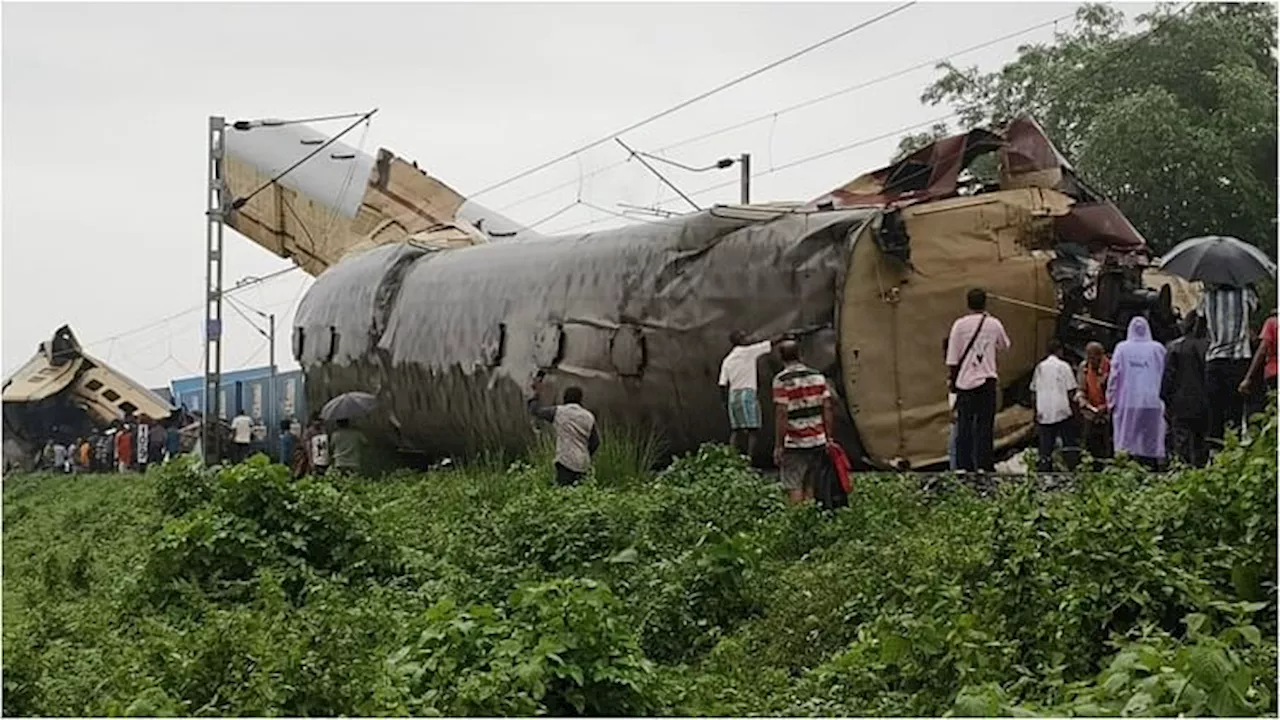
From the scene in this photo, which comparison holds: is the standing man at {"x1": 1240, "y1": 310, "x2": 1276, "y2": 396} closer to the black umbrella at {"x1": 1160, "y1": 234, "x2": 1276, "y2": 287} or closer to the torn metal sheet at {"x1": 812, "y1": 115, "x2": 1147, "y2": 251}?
the black umbrella at {"x1": 1160, "y1": 234, "x2": 1276, "y2": 287}

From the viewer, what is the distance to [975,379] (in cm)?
1163

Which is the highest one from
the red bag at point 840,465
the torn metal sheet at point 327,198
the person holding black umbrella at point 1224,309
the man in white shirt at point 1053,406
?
the torn metal sheet at point 327,198

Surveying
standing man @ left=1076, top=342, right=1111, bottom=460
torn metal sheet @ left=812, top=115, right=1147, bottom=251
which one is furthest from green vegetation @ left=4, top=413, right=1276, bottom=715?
torn metal sheet @ left=812, top=115, right=1147, bottom=251

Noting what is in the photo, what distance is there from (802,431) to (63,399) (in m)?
25.3

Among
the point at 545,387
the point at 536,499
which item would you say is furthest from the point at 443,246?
the point at 536,499

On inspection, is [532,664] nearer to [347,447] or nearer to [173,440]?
[347,447]

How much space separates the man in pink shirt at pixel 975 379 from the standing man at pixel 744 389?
1805 mm

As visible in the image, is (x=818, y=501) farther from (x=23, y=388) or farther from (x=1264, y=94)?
(x=23, y=388)

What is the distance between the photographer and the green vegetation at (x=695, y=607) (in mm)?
6266

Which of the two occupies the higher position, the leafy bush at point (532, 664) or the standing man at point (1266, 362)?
the standing man at point (1266, 362)

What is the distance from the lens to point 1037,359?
1329 centimetres

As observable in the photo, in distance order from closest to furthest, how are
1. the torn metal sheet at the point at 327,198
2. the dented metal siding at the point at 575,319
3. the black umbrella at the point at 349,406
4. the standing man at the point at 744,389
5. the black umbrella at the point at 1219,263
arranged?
the black umbrella at the point at 1219,263 < the standing man at the point at 744,389 < the dented metal siding at the point at 575,319 < the black umbrella at the point at 349,406 < the torn metal sheet at the point at 327,198

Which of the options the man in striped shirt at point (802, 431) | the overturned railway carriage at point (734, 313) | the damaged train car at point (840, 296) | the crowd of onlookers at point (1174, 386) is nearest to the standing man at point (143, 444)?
the overturned railway carriage at point (734, 313)

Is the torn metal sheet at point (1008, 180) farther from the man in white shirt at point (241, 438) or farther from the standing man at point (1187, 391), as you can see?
the man in white shirt at point (241, 438)
